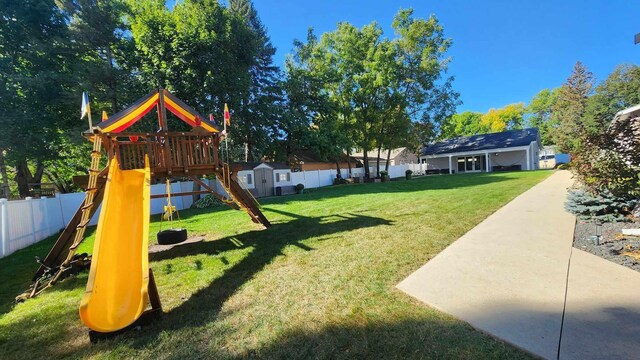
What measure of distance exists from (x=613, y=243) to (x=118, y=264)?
767 centimetres

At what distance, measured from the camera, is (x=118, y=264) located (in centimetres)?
370

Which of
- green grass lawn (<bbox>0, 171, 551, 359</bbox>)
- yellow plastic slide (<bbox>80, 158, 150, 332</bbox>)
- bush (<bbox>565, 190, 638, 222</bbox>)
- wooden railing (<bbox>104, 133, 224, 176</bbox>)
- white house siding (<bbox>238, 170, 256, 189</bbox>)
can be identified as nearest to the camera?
green grass lawn (<bbox>0, 171, 551, 359</bbox>)

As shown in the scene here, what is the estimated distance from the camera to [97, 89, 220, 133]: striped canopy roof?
6062 millimetres

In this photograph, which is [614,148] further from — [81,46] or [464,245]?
[81,46]

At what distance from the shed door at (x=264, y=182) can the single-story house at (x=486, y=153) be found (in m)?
24.1

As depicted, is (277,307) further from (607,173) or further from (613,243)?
(607,173)

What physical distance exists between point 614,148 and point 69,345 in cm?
939

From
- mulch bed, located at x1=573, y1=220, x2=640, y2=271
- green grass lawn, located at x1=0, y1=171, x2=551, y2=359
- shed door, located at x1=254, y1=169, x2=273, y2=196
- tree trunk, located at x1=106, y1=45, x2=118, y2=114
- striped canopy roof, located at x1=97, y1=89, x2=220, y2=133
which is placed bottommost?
green grass lawn, located at x1=0, y1=171, x2=551, y2=359

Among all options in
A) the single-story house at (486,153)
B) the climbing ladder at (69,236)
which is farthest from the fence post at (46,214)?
the single-story house at (486,153)

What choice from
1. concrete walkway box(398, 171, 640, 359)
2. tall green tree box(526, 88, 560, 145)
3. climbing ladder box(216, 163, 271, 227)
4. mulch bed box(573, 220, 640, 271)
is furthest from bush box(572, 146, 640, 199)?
tall green tree box(526, 88, 560, 145)

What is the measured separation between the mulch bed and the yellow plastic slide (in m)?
6.37

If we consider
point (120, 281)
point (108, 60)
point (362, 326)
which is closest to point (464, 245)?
point (362, 326)

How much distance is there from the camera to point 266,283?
170 inches

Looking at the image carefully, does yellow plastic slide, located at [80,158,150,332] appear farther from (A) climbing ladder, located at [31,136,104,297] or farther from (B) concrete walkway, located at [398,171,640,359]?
(B) concrete walkway, located at [398,171,640,359]
